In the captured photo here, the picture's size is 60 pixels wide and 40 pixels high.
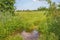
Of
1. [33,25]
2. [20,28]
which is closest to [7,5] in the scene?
[33,25]

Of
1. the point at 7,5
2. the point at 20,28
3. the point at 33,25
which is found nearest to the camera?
the point at 20,28

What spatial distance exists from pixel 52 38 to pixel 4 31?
4.53 meters

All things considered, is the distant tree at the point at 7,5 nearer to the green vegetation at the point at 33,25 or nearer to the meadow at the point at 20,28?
the green vegetation at the point at 33,25

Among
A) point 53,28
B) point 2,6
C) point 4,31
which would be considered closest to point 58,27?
point 53,28

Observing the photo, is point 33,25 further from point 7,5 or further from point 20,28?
point 7,5

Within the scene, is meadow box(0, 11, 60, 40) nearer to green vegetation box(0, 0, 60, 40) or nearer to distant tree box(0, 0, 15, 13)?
green vegetation box(0, 0, 60, 40)

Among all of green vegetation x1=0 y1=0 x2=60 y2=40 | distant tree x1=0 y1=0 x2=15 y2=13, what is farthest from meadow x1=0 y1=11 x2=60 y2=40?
distant tree x1=0 y1=0 x2=15 y2=13

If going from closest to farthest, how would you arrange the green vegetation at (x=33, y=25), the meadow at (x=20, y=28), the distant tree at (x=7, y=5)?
→ the green vegetation at (x=33, y=25), the meadow at (x=20, y=28), the distant tree at (x=7, y=5)

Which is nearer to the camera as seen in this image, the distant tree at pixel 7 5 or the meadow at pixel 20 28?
the meadow at pixel 20 28

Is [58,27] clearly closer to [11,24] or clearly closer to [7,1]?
[11,24]

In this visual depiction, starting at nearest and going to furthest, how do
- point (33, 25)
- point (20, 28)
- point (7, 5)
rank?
point (20, 28), point (33, 25), point (7, 5)

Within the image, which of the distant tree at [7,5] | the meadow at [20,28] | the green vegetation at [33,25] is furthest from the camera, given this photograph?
the distant tree at [7,5]

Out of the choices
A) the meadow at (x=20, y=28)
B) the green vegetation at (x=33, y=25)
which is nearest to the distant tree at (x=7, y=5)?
the green vegetation at (x=33, y=25)

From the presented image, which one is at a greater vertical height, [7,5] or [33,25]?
[7,5]
